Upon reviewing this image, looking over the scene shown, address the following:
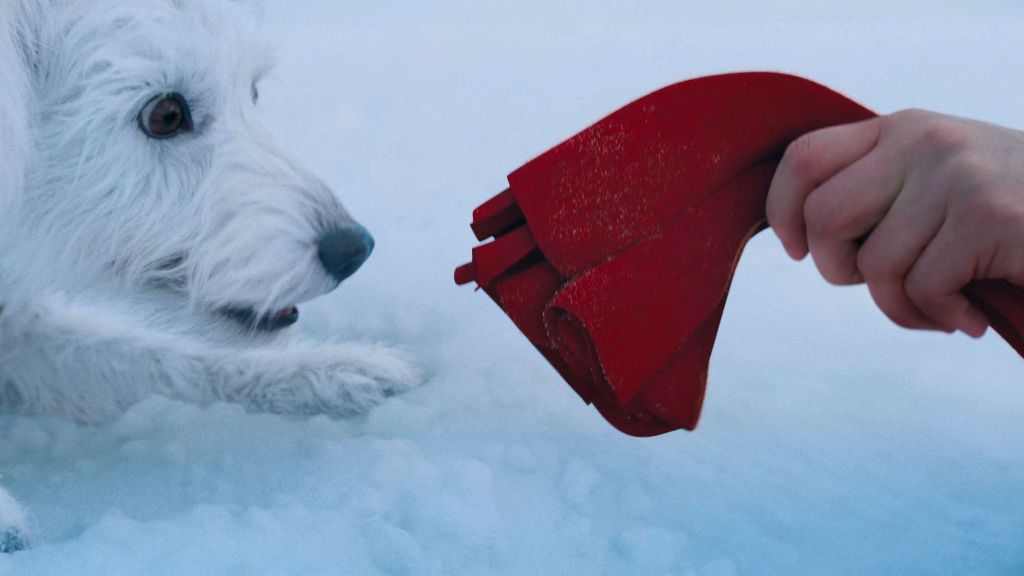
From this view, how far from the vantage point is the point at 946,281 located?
3.05ft

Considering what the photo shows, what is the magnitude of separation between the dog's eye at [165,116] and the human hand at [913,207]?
2.58 feet

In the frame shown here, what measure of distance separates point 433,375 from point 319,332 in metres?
0.33

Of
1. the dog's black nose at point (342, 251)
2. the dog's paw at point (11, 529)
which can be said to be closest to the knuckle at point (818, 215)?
the dog's black nose at point (342, 251)

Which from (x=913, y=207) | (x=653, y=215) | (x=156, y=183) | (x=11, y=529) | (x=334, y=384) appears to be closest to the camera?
(x=913, y=207)

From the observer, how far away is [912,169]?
93 cm

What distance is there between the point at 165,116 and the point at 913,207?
930mm

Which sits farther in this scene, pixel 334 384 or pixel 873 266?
pixel 334 384

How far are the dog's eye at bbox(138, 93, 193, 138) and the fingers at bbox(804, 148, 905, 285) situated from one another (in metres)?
0.83

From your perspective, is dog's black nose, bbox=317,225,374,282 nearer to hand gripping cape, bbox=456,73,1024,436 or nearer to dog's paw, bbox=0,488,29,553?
hand gripping cape, bbox=456,73,1024,436

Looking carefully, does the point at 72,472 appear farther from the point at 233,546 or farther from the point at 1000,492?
the point at 1000,492

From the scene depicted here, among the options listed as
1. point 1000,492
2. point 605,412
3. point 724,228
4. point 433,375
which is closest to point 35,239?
point 433,375

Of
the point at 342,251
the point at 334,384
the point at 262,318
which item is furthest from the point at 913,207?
the point at 334,384

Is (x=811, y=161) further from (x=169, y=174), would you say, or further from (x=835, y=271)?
(x=169, y=174)

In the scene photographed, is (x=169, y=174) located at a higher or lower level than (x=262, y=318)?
higher
